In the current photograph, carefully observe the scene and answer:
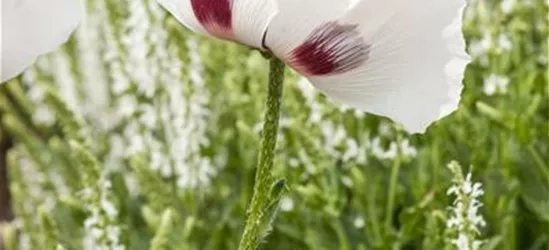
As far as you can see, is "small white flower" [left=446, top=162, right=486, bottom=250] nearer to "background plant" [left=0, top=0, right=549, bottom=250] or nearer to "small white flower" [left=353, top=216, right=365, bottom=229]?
"background plant" [left=0, top=0, right=549, bottom=250]

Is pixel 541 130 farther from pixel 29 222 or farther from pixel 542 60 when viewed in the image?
pixel 29 222

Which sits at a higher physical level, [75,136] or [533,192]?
[75,136]

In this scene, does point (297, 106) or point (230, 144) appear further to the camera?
point (230, 144)

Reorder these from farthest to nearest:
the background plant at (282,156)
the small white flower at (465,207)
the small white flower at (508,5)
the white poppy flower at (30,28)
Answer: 1. the small white flower at (508,5)
2. the background plant at (282,156)
3. the small white flower at (465,207)
4. the white poppy flower at (30,28)

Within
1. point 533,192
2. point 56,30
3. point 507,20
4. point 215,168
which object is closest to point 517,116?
point 533,192

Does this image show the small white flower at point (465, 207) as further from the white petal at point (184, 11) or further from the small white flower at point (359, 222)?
the small white flower at point (359, 222)

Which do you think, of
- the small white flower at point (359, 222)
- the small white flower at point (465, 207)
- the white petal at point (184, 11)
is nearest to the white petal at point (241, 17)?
the white petal at point (184, 11)
